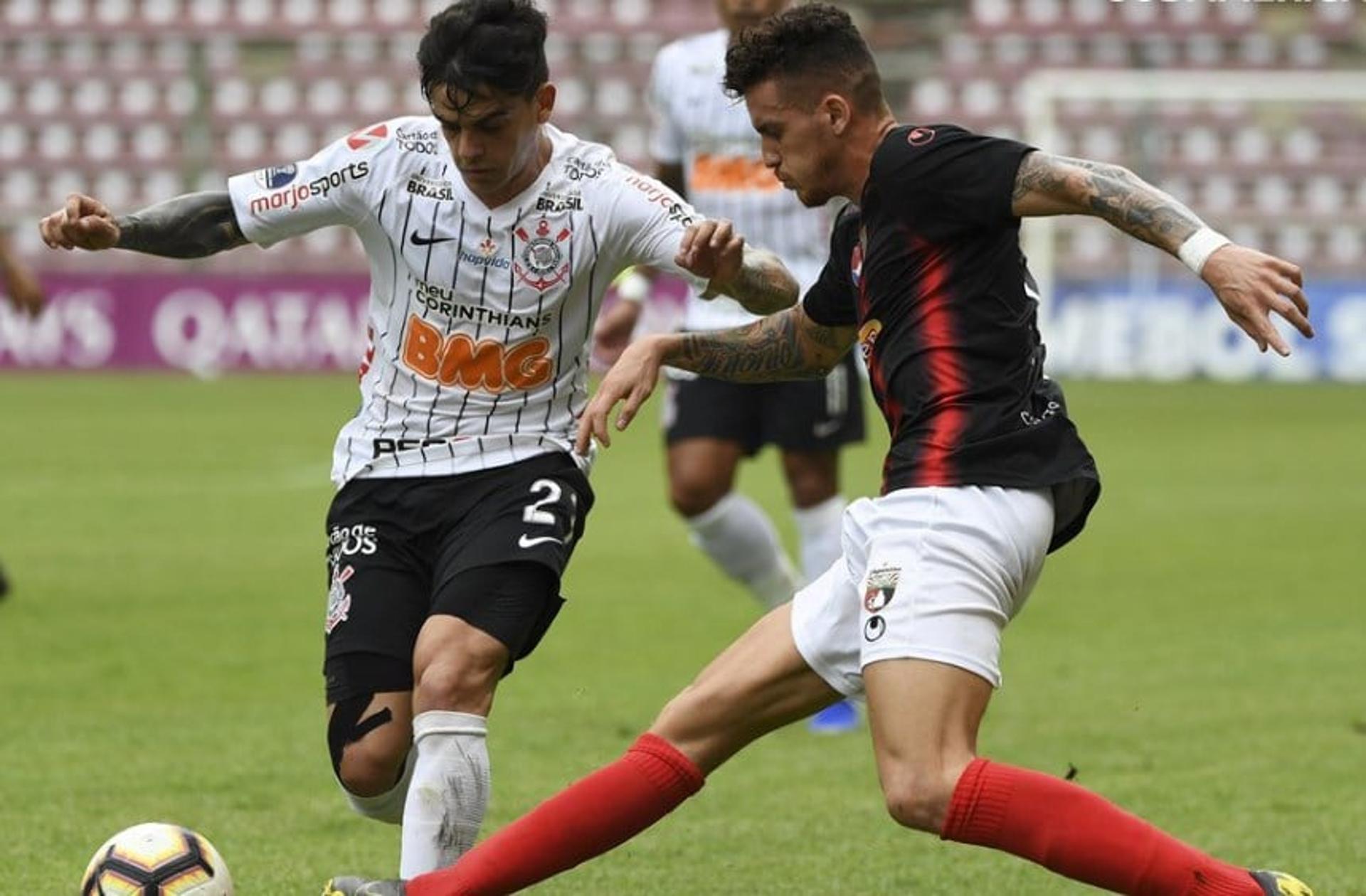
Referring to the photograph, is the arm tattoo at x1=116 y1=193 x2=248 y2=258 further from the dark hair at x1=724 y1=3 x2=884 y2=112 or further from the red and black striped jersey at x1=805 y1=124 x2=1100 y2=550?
the red and black striped jersey at x1=805 y1=124 x2=1100 y2=550

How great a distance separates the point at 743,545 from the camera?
27.1ft

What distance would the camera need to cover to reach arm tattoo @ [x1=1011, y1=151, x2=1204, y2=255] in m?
4.26

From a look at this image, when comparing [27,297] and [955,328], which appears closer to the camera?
[955,328]

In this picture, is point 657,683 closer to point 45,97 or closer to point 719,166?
point 719,166

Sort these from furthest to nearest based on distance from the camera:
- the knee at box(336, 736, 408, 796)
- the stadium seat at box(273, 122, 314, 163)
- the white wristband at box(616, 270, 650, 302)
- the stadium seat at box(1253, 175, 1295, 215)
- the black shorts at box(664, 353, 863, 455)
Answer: the stadium seat at box(273, 122, 314, 163)
the stadium seat at box(1253, 175, 1295, 215)
the black shorts at box(664, 353, 863, 455)
the white wristband at box(616, 270, 650, 302)
the knee at box(336, 736, 408, 796)

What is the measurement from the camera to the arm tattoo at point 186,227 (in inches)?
209

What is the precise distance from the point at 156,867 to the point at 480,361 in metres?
1.31

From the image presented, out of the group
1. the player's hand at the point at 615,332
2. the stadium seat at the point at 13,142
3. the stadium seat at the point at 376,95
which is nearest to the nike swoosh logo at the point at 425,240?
the player's hand at the point at 615,332

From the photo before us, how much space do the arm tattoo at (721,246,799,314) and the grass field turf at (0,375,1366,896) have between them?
4.54 ft

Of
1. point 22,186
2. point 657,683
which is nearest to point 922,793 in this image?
point 657,683

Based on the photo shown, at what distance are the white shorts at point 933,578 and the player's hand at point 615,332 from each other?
2279 millimetres

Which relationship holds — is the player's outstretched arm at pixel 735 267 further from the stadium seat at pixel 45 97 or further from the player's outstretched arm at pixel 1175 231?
the stadium seat at pixel 45 97

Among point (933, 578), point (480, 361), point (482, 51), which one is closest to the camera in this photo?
point (933, 578)

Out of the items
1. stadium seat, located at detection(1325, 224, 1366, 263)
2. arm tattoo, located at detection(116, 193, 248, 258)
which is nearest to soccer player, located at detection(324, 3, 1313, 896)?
arm tattoo, located at detection(116, 193, 248, 258)
